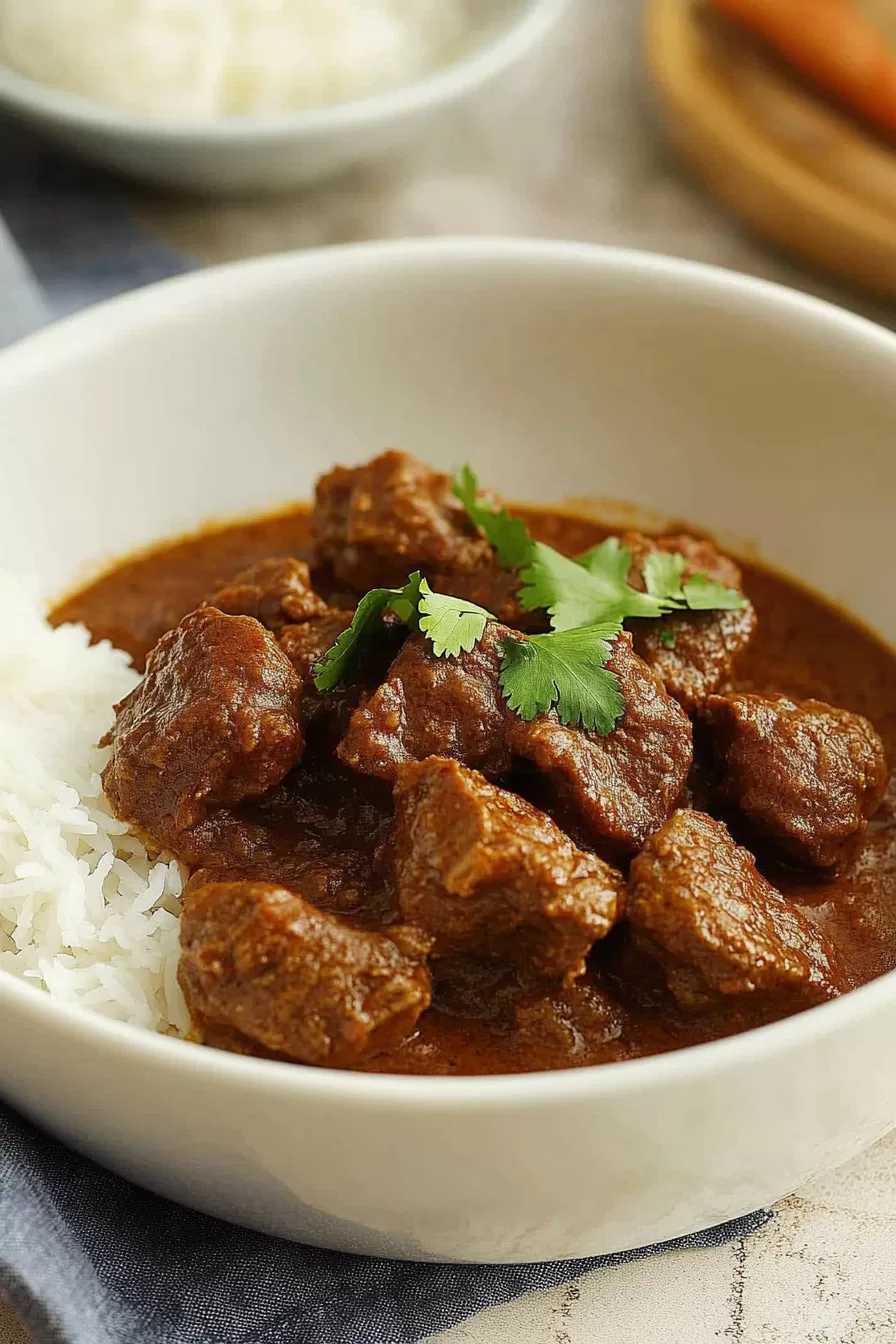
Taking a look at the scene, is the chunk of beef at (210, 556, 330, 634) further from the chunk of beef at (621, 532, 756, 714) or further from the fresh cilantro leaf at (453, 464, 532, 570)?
the chunk of beef at (621, 532, 756, 714)

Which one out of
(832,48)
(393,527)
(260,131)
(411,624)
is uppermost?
(832,48)

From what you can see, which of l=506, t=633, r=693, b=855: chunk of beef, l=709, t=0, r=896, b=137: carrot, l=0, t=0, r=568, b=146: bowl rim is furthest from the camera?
l=709, t=0, r=896, b=137: carrot

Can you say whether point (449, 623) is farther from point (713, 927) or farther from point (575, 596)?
point (713, 927)

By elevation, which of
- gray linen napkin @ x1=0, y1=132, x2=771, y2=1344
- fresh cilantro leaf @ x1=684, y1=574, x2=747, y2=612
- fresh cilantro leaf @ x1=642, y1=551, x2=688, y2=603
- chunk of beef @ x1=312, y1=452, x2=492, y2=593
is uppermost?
fresh cilantro leaf @ x1=684, y1=574, x2=747, y2=612

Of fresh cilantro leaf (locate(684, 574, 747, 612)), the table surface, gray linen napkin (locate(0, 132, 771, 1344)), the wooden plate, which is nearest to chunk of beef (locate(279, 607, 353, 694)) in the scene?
fresh cilantro leaf (locate(684, 574, 747, 612))

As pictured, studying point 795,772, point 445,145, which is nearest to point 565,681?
point 795,772

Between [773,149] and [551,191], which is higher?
[773,149]

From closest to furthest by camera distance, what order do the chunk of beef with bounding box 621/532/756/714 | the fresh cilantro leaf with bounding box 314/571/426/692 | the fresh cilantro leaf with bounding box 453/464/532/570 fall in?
the fresh cilantro leaf with bounding box 314/571/426/692 → the chunk of beef with bounding box 621/532/756/714 → the fresh cilantro leaf with bounding box 453/464/532/570
